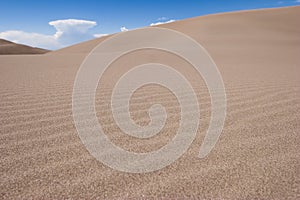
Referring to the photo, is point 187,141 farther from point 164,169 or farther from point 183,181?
point 183,181

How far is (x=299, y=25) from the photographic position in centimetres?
2275

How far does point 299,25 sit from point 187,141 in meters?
25.3

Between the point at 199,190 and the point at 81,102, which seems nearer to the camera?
the point at 199,190

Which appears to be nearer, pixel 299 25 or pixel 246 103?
pixel 246 103

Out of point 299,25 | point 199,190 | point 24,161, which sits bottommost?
point 199,190

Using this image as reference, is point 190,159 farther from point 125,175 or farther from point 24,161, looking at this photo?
point 24,161

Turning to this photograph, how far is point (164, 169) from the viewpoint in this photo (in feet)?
5.21

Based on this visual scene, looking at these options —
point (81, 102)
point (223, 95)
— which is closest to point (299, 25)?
point (223, 95)

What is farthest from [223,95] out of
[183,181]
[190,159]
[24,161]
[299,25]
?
[299,25]

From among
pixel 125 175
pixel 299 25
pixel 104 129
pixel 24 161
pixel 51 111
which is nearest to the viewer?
pixel 125 175

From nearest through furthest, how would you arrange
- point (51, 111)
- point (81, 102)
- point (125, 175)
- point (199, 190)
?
point (199, 190) → point (125, 175) → point (51, 111) → point (81, 102)

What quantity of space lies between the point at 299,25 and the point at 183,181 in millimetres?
25849

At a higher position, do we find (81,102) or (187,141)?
(81,102)

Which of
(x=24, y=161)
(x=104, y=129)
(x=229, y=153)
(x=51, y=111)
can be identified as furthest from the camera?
(x=51, y=111)
